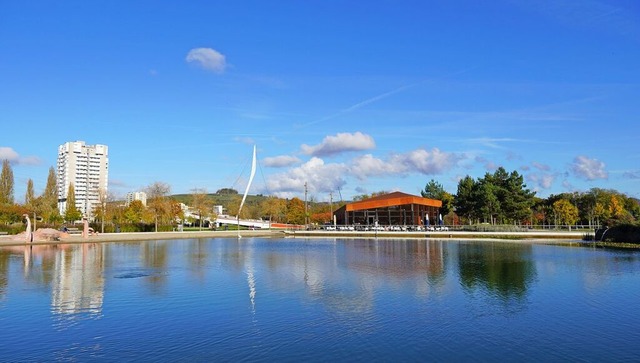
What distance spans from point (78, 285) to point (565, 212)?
249 feet

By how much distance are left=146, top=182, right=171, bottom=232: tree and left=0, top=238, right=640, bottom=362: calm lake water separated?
4041 cm

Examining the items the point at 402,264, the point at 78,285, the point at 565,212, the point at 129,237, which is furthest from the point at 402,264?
the point at 565,212

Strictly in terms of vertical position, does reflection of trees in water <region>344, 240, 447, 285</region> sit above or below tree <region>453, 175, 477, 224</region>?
below

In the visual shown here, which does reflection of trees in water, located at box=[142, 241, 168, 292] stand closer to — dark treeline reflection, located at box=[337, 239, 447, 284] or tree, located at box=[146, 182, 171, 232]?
dark treeline reflection, located at box=[337, 239, 447, 284]

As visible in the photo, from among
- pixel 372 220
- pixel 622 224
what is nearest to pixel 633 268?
pixel 622 224

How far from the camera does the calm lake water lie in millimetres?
11117

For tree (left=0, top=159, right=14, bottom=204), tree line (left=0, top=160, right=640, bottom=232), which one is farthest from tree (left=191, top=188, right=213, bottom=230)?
tree (left=0, top=159, right=14, bottom=204)

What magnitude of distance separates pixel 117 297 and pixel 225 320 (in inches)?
222

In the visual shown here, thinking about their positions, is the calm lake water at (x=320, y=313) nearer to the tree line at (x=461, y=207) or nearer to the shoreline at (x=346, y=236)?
the shoreline at (x=346, y=236)

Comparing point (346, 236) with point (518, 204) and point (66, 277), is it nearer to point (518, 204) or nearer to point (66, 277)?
point (518, 204)

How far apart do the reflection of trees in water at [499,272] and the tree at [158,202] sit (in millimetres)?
44927

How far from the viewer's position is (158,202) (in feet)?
220

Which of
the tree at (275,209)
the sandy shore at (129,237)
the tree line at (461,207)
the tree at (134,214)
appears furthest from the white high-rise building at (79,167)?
the sandy shore at (129,237)

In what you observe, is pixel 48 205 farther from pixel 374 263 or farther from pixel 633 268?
pixel 633 268
